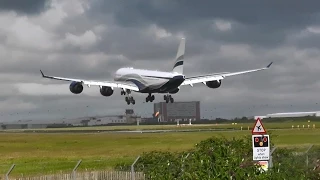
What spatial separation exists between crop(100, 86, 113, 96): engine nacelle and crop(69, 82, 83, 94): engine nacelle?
648cm

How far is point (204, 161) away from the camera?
78.8 feet

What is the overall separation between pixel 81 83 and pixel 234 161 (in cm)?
8427

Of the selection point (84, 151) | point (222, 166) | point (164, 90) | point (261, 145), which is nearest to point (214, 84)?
point (164, 90)

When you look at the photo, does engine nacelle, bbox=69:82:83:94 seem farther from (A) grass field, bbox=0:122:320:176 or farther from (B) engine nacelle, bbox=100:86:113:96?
(A) grass field, bbox=0:122:320:176

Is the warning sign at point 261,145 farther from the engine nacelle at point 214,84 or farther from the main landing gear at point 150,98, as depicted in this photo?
the engine nacelle at point 214,84

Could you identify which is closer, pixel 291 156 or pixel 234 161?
pixel 234 161

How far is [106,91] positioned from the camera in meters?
111

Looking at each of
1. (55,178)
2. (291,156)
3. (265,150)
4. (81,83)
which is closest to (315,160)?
(291,156)

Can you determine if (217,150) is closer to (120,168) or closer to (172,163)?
(172,163)

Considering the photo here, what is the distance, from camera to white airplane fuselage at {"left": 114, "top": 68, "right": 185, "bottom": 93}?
108 m

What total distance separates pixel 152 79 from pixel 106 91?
8.27 metres

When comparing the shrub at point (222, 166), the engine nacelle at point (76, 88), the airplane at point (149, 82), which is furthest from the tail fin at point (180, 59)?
the shrub at point (222, 166)

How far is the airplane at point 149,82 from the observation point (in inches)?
4222

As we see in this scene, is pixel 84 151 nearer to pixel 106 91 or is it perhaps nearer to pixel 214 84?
pixel 106 91
